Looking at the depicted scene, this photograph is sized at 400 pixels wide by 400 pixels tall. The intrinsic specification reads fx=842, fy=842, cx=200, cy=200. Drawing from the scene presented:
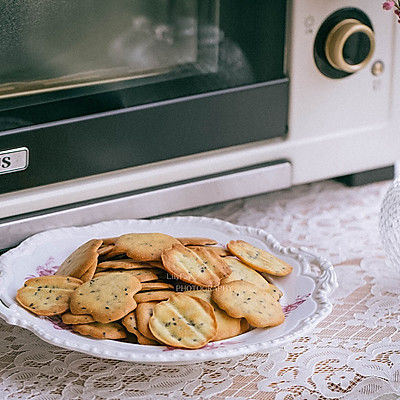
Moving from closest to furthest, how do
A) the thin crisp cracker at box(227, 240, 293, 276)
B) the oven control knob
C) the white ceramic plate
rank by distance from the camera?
the white ceramic plate
the thin crisp cracker at box(227, 240, 293, 276)
the oven control knob

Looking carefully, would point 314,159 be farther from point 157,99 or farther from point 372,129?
point 157,99

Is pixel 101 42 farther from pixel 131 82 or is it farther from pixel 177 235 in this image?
pixel 177 235

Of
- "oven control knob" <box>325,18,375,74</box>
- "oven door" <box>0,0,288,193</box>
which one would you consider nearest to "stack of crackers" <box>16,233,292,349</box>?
"oven door" <box>0,0,288,193</box>

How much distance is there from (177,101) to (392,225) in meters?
0.24

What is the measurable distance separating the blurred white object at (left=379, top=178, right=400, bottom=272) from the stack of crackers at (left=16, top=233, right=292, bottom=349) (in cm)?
12

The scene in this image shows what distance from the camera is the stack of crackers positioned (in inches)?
25.5

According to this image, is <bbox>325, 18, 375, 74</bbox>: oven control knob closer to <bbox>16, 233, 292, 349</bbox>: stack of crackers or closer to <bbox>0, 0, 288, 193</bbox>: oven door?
<bbox>0, 0, 288, 193</bbox>: oven door

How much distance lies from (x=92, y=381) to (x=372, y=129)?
48 cm

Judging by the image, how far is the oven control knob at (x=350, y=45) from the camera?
89 centimetres

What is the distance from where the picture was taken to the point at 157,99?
84cm

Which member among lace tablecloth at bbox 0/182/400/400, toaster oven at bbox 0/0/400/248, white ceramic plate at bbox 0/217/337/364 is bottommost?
lace tablecloth at bbox 0/182/400/400

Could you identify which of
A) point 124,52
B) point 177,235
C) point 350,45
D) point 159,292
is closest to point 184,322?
point 159,292

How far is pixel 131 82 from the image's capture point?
823 millimetres

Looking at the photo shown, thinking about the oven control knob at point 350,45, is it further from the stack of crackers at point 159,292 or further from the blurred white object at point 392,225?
the stack of crackers at point 159,292
